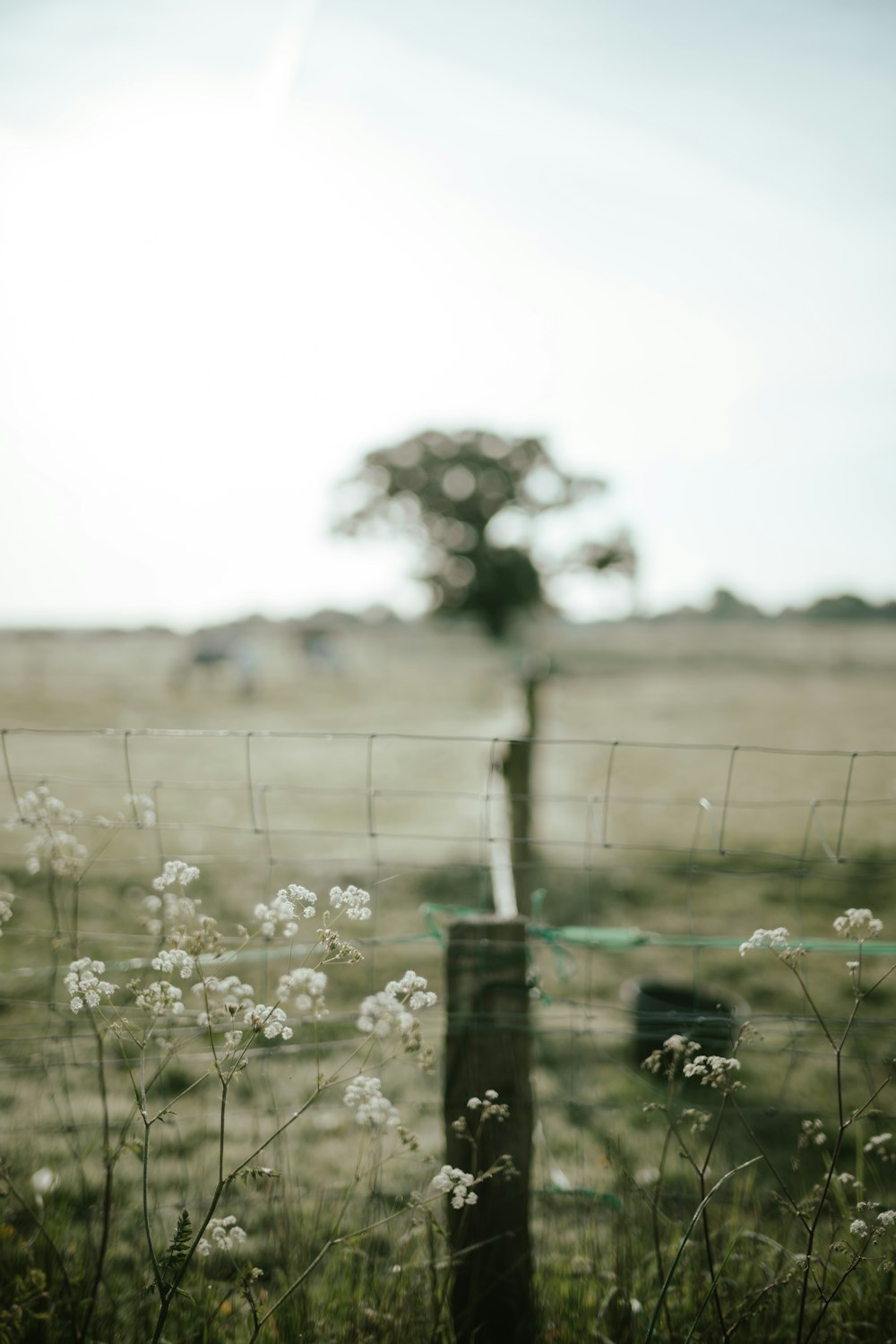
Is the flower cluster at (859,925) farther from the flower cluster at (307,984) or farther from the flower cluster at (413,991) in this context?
the flower cluster at (307,984)

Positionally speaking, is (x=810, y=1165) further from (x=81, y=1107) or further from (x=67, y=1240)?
(x=81, y=1107)

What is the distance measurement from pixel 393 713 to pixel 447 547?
20.1 metres

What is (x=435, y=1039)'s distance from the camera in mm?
4039

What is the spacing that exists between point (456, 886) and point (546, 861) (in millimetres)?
1763

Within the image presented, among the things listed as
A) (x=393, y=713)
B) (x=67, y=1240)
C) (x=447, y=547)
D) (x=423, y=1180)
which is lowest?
(x=393, y=713)

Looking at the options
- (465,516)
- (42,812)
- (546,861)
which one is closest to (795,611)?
(465,516)

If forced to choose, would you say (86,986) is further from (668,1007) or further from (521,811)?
(521,811)

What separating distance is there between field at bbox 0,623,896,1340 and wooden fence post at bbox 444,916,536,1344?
11cm

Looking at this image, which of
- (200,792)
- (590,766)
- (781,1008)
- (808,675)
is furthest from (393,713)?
(781,1008)

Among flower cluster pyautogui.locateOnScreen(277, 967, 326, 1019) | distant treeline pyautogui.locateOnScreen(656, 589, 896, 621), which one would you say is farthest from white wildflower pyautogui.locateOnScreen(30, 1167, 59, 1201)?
distant treeline pyautogui.locateOnScreen(656, 589, 896, 621)

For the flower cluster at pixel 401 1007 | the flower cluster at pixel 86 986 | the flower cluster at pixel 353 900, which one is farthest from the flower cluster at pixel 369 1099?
the flower cluster at pixel 86 986

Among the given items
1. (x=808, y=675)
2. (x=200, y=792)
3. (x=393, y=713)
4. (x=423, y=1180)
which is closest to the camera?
(x=423, y=1180)

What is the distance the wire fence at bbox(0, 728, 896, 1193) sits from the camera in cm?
311

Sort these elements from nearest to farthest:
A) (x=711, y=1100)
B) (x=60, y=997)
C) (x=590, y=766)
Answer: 1. (x=711, y=1100)
2. (x=60, y=997)
3. (x=590, y=766)
